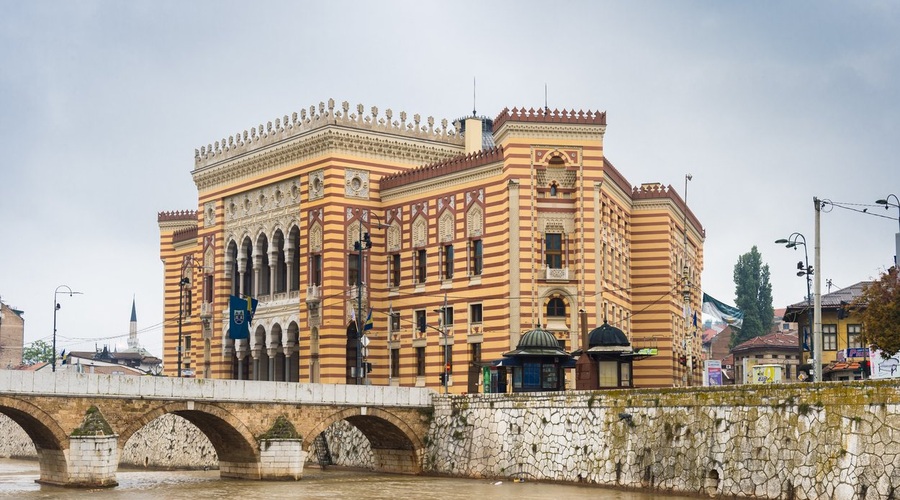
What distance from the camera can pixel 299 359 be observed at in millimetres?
70188

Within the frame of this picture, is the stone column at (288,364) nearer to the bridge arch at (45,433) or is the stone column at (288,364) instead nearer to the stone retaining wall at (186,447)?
the stone retaining wall at (186,447)

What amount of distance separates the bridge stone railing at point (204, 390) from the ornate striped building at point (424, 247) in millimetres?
4142

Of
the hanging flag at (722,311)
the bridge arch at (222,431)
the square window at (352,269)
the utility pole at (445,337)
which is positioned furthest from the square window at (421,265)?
the hanging flag at (722,311)

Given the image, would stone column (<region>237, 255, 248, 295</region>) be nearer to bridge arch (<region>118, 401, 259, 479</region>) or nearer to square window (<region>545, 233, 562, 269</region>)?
bridge arch (<region>118, 401, 259, 479</region>)

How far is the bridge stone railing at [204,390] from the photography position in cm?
4778

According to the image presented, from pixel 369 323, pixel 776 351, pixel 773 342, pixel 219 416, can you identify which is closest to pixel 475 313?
pixel 369 323

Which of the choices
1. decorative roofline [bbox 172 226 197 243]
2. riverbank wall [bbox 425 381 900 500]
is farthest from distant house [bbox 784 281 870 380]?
decorative roofline [bbox 172 226 197 243]

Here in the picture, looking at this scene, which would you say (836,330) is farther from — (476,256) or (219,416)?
(219,416)

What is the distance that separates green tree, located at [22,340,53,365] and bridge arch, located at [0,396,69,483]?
4522 inches

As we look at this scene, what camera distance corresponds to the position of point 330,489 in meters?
49.2

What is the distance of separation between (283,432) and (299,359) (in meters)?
17.3

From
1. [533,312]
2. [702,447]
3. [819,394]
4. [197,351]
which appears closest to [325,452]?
[533,312]

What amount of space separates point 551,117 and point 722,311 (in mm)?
23056

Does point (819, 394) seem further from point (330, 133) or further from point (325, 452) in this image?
point (330, 133)
